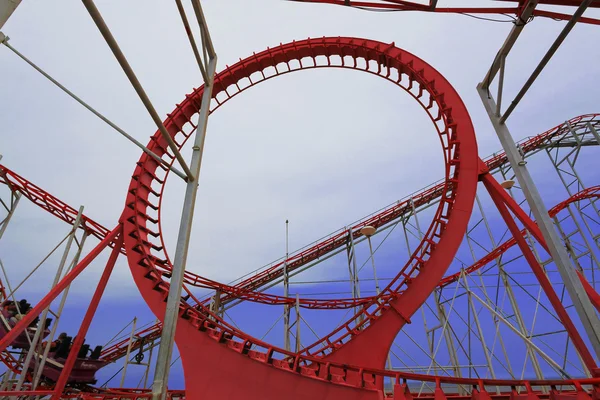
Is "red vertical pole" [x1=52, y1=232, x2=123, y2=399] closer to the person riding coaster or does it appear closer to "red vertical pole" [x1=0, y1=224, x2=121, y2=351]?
"red vertical pole" [x1=0, y1=224, x2=121, y2=351]

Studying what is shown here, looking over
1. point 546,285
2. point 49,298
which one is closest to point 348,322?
point 546,285

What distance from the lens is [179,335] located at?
6.29 metres

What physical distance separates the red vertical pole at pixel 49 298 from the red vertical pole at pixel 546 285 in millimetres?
8295

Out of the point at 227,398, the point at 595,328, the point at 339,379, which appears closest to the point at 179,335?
the point at 227,398

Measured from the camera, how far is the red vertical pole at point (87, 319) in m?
6.39

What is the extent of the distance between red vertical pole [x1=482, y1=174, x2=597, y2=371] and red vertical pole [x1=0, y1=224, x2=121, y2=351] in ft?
27.2

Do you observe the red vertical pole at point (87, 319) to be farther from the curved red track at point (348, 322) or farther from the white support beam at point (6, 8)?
the white support beam at point (6, 8)

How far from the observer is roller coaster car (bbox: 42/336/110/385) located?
Answer: 7968 mm

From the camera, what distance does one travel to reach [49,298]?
5.94 m

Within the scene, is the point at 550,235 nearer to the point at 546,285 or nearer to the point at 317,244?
the point at 546,285

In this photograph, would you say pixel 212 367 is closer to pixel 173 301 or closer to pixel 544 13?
pixel 173 301

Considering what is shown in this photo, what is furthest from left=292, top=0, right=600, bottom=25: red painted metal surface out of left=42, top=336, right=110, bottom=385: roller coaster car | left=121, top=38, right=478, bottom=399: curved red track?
left=42, top=336, right=110, bottom=385: roller coaster car

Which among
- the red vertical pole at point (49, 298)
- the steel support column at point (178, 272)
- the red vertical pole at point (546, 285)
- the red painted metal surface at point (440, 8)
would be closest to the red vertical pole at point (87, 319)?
the red vertical pole at point (49, 298)

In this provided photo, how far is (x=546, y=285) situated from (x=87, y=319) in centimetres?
899
